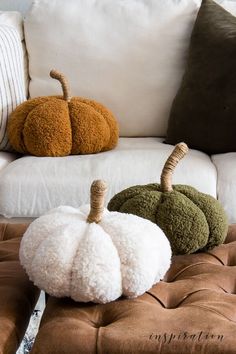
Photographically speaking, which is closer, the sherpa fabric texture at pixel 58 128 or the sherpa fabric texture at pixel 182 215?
the sherpa fabric texture at pixel 182 215

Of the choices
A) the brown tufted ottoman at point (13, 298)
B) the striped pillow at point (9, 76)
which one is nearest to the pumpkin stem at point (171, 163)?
the brown tufted ottoman at point (13, 298)

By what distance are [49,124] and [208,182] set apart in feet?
1.78

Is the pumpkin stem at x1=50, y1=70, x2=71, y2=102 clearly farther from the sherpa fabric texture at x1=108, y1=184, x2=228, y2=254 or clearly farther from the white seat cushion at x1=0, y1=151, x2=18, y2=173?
the sherpa fabric texture at x1=108, y1=184, x2=228, y2=254

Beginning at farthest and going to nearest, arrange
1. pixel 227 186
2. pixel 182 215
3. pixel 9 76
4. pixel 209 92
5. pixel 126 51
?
pixel 126 51
pixel 9 76
pixel 209 92
pixel 227 186
pixel 182 215

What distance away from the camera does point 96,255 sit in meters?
0.93

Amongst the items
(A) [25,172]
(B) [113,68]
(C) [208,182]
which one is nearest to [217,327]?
(C) [208,182]

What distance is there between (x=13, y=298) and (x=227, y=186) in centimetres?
87

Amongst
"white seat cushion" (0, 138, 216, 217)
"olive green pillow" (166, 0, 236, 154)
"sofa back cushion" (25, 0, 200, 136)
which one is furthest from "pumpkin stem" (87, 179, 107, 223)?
"sofa back cushion" (25, 0, 200, 136)

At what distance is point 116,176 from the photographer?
1.72 metres

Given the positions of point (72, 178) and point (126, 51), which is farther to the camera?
point (126, 51)

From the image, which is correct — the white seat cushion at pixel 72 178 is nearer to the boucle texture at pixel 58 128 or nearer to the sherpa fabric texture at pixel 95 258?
the boucle texture at pixel 58 128

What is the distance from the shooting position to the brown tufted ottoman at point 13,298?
0.90m

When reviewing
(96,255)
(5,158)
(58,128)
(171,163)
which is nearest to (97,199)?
(96,255)

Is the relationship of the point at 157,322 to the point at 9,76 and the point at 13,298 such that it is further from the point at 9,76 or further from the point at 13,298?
the point at 9,76
